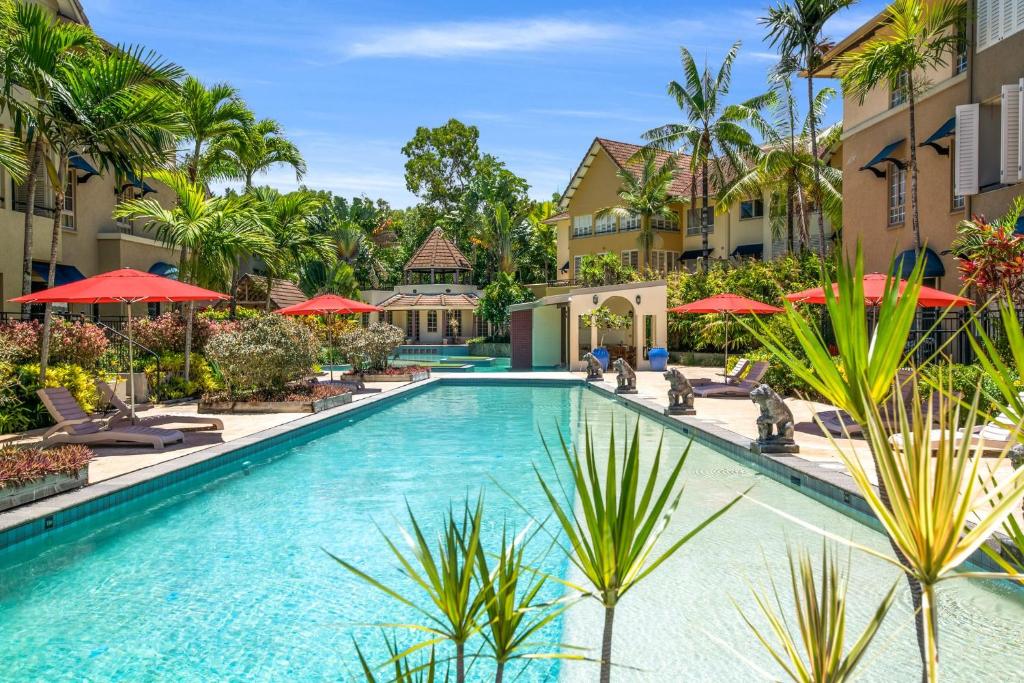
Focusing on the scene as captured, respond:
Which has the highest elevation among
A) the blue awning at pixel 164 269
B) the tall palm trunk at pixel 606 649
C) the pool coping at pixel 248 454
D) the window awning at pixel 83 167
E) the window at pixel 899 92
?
the window at pixel 899 92

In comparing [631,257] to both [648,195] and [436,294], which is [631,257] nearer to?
[648,195]

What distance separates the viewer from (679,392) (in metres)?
14.5

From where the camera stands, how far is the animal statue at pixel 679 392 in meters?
14.4

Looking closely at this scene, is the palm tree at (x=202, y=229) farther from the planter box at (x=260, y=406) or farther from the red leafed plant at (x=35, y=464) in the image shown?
the red leafed plant at (x=35, y=464)

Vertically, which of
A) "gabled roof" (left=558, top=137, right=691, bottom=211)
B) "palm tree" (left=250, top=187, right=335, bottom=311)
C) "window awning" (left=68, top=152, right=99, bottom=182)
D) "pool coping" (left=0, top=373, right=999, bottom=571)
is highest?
"gabled roof" (left=558, top=137, right=691, bottom=211)

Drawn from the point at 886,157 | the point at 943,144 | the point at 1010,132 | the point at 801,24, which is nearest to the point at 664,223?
the point at 801,24

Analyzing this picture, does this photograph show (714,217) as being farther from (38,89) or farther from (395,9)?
(38,89)

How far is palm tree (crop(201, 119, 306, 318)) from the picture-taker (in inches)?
895

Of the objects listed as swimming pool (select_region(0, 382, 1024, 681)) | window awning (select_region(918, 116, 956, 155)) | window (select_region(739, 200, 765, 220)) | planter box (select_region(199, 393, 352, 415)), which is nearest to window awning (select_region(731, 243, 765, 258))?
window (select_region(739, 200, 765, 220))

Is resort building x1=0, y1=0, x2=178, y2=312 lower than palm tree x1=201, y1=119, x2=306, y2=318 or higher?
lower

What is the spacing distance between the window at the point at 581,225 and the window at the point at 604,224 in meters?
0.44

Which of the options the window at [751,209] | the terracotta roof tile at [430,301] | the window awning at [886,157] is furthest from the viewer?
the terracotta roof tile at [430,301]

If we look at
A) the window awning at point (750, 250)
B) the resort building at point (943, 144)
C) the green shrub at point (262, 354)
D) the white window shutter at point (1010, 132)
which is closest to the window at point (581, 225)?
the window awning at point (750, 250)

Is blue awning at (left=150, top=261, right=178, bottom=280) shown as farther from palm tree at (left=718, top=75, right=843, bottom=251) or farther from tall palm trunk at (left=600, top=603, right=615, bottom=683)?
tall palm trunk at (left=600, top=603, right=615, bottom=683)
